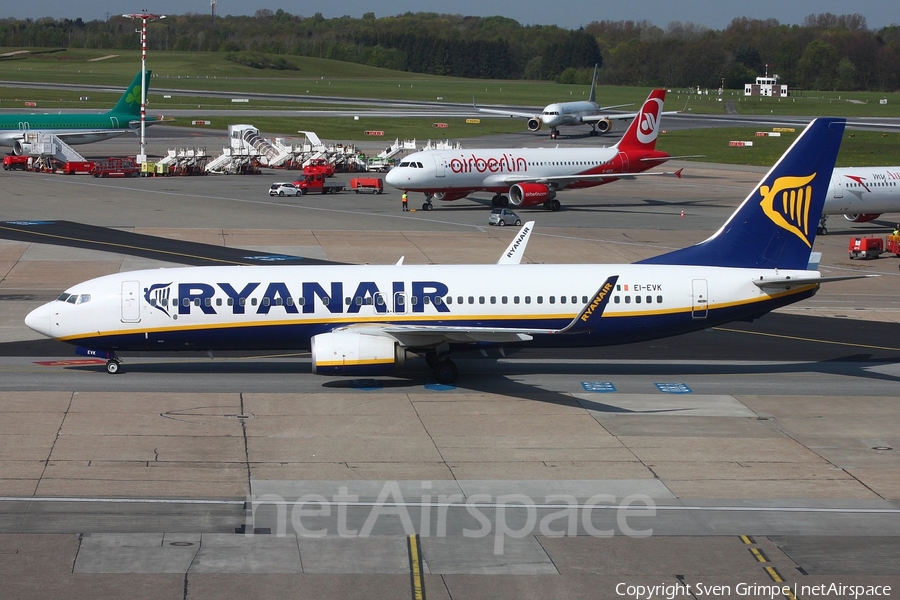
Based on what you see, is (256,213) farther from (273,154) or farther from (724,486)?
(724,486)

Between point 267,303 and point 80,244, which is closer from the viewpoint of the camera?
point 267,303

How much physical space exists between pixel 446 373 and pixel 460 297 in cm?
259

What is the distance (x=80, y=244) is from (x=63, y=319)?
2911cm

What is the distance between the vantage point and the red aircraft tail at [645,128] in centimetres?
8594

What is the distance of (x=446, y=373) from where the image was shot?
119 ft

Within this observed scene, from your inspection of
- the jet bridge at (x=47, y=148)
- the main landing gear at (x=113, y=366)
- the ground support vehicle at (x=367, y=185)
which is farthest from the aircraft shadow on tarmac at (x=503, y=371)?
the jet bridge at (x=47, y=148)

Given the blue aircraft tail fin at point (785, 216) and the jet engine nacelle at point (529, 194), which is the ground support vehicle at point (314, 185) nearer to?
the jet engine nacelle at point (529, 194)

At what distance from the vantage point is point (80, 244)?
62781 mm

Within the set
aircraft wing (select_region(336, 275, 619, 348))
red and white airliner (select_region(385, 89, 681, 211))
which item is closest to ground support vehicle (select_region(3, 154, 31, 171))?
red and white airliner (select_region(385, 89, 681, 211))

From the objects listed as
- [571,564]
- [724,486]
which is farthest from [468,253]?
[571,564]

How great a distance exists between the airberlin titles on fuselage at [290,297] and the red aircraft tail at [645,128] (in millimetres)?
53766

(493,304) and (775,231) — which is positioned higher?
(775,231)

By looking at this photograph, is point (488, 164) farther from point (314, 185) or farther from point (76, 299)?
point (76, 299)
